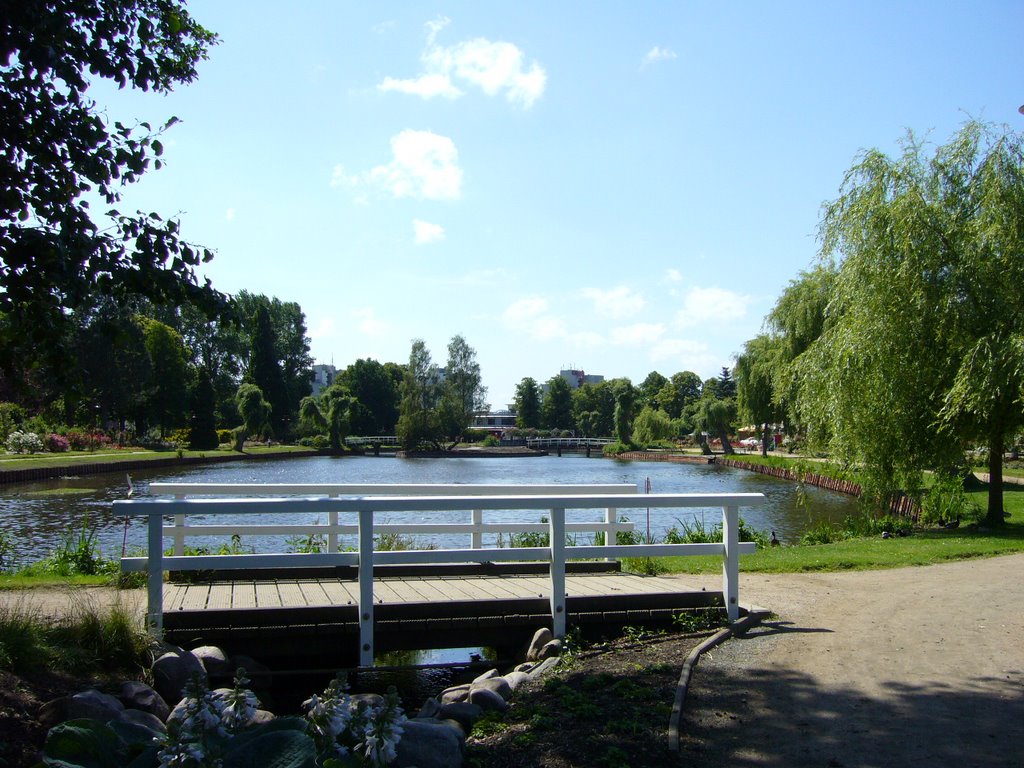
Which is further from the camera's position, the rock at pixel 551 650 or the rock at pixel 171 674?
the rock at pixel 551 650

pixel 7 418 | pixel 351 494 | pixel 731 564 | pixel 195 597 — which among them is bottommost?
pixel 195 597

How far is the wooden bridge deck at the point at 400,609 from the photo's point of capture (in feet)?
23.1

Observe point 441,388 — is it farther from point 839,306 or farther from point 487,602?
point 487,602

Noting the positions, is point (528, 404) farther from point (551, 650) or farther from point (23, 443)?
point (551, 650)

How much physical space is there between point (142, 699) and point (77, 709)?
626mm

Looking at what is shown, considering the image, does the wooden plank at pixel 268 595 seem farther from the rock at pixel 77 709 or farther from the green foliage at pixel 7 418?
the green foliage at pixel 7 418

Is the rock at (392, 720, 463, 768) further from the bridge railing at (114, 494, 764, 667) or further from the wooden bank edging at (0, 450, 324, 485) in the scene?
the wooden bank edging at (0, 450, 324, 485)

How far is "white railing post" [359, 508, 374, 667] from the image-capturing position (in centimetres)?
694

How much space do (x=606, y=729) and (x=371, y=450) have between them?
81009 millimetres

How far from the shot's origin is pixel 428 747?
454cm

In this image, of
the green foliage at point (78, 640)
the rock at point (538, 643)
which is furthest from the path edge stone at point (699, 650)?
the green foliage at point (78, 640)

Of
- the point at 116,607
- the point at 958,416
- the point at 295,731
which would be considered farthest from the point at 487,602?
the point at 958,416

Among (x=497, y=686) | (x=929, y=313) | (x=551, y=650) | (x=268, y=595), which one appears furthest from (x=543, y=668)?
(x=929, y=313)

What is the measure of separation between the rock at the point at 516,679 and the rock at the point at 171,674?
2189mm
